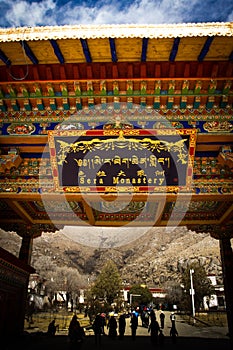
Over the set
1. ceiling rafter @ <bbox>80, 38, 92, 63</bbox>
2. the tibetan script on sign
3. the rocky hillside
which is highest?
the rocky hillside

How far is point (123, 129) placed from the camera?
18.8 ft

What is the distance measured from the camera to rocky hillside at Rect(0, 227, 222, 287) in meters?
54.2

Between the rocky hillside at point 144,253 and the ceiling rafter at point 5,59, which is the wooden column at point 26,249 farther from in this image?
the rocky hillside at point 144,253

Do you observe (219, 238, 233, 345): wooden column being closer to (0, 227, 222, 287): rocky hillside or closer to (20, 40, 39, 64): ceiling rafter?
(20, 40, 39, 64): ceiling rafter

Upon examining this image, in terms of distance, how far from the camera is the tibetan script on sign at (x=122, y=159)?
575 cm

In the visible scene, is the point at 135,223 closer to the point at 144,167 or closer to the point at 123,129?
the point at 144,167

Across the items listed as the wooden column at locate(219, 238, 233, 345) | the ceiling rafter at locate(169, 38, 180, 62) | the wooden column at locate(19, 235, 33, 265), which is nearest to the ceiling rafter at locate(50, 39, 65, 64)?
the ceiling rafter at locate(169, 38, 180, 62)

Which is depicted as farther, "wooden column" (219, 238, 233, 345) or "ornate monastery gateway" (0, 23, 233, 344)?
"wooden column" (219, 238, 233, 345)

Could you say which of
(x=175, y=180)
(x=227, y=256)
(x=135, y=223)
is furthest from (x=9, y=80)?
(x=227, y=256)

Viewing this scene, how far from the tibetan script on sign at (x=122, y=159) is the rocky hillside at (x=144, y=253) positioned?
154 ft

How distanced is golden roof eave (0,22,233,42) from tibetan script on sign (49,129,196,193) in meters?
1.87

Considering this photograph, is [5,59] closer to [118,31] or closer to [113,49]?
[113,49]

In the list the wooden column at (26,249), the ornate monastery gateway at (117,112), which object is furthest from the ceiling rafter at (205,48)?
the wooden column at (26,249)

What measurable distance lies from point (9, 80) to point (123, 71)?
214cm
